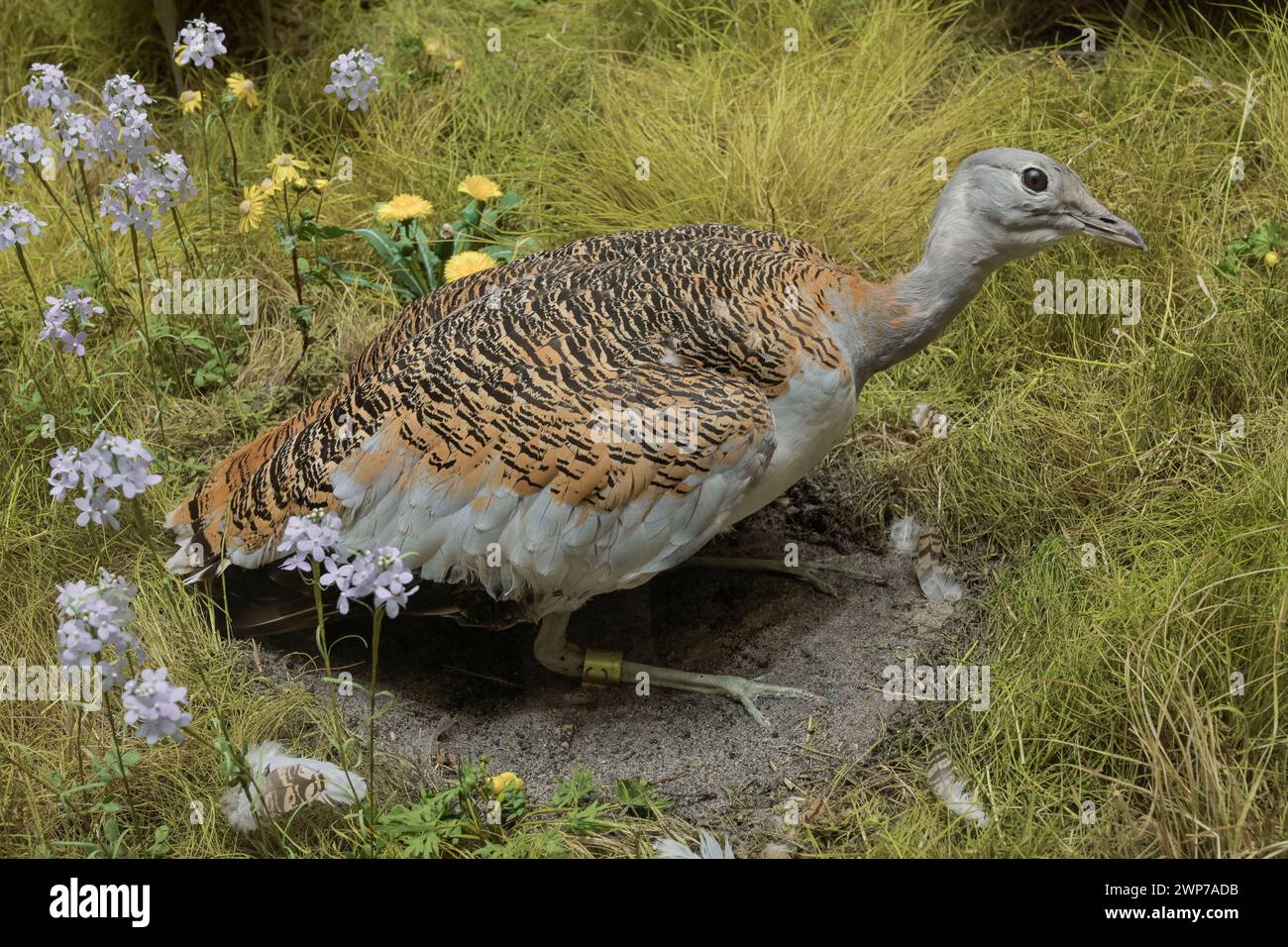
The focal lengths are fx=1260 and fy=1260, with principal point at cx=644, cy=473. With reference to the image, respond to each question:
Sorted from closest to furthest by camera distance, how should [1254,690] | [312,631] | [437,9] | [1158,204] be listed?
[1254,690], [312,631], [1158,204], [437,9]

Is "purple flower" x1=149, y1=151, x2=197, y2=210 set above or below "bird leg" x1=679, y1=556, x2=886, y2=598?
above

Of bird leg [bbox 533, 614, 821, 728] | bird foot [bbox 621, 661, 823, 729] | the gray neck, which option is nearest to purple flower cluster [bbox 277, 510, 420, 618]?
bird leg [bbox 533, 614, 821, 728]

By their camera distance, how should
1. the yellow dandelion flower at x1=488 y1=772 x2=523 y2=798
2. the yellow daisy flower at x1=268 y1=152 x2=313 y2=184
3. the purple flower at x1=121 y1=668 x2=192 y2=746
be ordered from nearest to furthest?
the purple flower at x1=121 y1=668 x2=192 y2=746 → the yellow dandelion flower at x1=488 y1=772 x2=523 y2=798 → the yellow daisy flower at x1=268 y1=152 x2=313 y2=184

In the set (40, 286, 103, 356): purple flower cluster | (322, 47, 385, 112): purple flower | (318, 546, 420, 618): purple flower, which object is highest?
(322, 47, 385, 112): purple flower

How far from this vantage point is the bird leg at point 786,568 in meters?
3.58

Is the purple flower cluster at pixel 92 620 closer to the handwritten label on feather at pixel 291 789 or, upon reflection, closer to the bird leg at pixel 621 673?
the handwritten label on feather at pixel 291 789

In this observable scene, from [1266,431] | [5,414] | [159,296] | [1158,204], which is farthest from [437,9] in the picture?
[1266,431]

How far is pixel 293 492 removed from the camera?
303cm

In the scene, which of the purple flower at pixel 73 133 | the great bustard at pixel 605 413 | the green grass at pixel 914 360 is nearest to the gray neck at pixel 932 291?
the great bustard at pixel 605 413

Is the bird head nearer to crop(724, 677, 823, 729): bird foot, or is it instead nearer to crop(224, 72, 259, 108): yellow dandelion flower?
crop(724, 677, 823, 729): bird foot

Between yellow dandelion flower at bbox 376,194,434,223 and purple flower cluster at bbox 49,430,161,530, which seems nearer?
purple flower cluster at bbox 49,430,161,530

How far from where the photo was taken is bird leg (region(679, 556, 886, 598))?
3578mm
